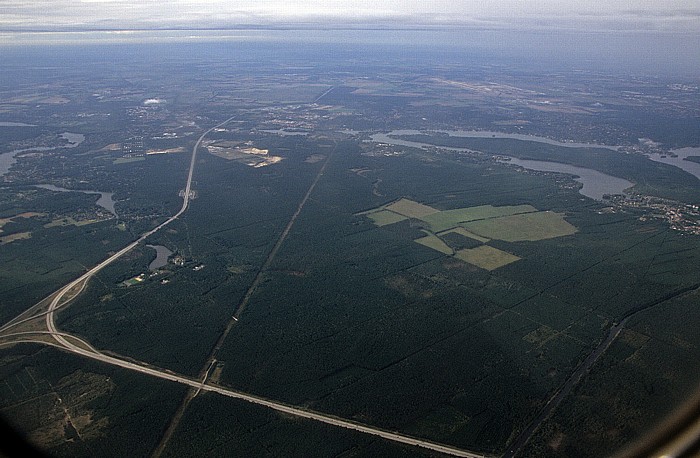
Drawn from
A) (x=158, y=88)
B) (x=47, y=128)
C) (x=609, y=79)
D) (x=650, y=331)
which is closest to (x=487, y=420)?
(x=650, y=331)

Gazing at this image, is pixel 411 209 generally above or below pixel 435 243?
below

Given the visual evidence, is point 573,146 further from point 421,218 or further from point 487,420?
point 487,420

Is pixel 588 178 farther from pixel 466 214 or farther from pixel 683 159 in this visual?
pixel 466 214

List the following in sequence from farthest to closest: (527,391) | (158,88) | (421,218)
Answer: (158,88) < (421,218) < (527,391)

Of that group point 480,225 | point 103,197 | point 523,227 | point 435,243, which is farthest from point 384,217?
point 103,197

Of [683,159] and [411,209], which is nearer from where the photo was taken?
[411,209]

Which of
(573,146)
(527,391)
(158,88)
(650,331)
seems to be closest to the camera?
(527,391)
